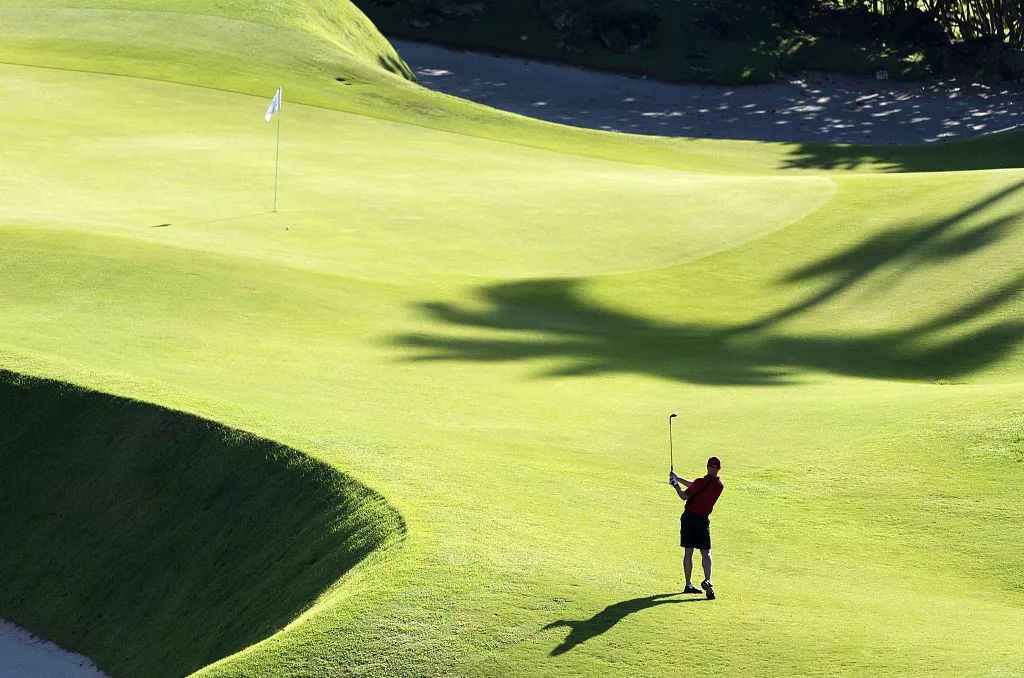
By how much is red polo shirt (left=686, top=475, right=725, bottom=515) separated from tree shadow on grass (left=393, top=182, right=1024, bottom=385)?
8.15m

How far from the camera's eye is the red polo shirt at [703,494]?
10992mm

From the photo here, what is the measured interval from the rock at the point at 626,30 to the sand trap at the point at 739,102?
6.50 feet

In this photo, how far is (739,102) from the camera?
58281 millimetres

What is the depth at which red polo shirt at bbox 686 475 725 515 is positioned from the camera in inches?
433

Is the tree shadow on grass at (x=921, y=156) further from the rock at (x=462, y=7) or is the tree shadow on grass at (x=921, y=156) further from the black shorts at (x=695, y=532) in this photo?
the black shorts at (x=695, y=532)

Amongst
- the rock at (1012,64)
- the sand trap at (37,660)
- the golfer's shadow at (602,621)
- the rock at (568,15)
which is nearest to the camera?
the golfer's shadow at (602,621)

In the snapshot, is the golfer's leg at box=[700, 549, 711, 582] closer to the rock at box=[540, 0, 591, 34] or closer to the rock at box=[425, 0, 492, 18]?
the rock at box=[540, 0, 591, 34]

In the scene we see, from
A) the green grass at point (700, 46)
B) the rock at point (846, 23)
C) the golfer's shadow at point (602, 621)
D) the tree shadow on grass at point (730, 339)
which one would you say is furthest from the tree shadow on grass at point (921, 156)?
the golfer's shadow at point (602, 621)

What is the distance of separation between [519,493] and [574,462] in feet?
5.62

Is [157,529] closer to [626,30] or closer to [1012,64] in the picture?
[626,30]

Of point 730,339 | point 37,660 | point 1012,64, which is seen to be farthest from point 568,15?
point 37,660

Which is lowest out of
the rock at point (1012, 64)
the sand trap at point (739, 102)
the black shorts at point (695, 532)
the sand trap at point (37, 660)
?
the sand trap at point (37, 660)

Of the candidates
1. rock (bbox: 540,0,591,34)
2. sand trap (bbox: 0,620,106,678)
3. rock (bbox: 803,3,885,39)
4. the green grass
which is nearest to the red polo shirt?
sand trap (bbox: 0,620,106,678)

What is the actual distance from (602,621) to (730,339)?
1333 cm
